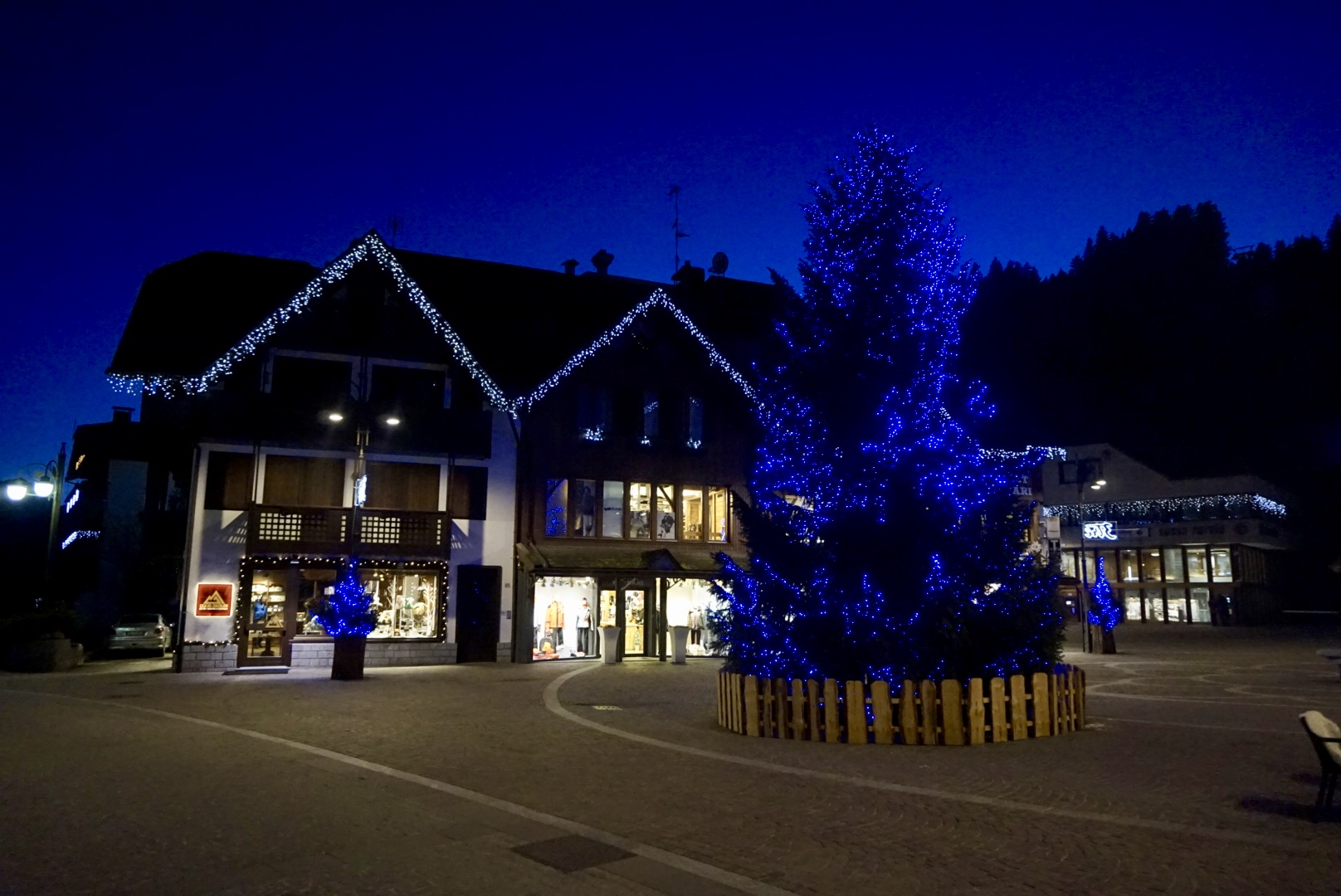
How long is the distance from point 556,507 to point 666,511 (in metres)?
3.69

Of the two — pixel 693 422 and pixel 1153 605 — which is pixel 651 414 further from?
pixel 1153 605

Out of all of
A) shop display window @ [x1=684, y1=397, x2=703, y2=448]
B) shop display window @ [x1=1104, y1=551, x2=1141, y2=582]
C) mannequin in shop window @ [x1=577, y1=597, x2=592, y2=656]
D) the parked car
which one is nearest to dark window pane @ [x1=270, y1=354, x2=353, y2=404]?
mannequin in shop window @ [x1=577, y1=597, x2=592, y2=656]

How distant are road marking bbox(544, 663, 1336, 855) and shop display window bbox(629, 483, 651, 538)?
17.5m

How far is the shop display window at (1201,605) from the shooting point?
57438 mm

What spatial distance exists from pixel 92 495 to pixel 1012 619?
41.1m

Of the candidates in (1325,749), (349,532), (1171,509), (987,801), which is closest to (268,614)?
(349,532)

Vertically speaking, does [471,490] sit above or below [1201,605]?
above

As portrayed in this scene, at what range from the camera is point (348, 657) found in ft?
77.4

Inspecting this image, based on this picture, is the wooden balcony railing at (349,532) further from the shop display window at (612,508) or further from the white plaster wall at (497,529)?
the shop display window at (612,508)

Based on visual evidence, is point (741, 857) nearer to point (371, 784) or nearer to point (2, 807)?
point (371, 784)

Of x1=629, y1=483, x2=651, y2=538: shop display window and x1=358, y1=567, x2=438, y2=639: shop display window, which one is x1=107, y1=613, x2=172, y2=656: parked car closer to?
x1=358, y1=567, x2=438, y2=639: shop display window

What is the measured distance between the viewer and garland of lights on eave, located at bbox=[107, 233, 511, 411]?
27828 mm

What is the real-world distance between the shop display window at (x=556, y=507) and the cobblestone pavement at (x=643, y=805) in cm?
1346

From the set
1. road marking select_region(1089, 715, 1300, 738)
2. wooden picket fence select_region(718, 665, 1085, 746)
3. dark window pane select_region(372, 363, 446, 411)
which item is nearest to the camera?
wooden picket fence select_region(718, 665, 1085, 746)
